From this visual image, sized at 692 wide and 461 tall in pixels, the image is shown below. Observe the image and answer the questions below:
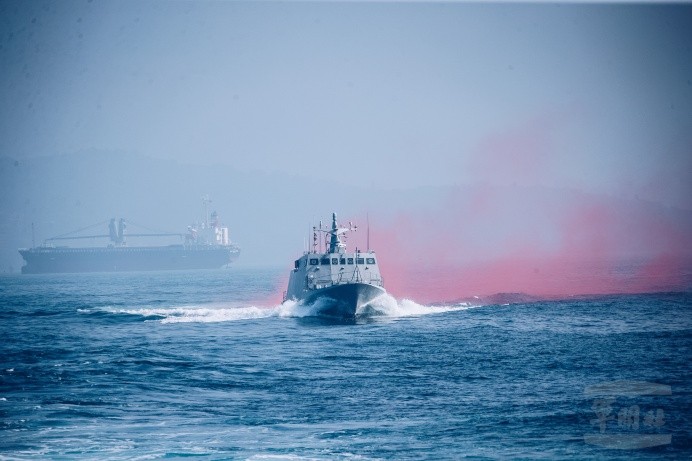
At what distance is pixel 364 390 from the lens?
30125 millimetres

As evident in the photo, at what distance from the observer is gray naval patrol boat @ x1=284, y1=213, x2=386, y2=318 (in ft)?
189

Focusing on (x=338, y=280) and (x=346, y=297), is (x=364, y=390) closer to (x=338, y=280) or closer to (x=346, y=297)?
(x=346, y=297)

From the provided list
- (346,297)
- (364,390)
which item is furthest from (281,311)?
(364,390)

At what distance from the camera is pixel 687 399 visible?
26.1 meters

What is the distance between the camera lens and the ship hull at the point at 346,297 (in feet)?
188

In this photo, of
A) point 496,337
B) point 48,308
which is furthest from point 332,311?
point 48,308

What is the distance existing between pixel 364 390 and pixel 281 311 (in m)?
40.7

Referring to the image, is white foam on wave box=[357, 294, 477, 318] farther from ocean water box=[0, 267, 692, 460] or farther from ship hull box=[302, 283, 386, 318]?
ocean water box=[0, 267, 692, 460]

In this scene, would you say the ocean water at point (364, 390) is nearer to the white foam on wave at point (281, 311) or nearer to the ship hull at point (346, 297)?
the ship hull at point (346, 297)

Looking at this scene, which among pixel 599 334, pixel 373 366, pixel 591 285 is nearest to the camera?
pixel 373 366

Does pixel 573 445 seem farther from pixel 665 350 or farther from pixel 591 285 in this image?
pixel 591 285

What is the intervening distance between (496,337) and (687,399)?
64.7ft

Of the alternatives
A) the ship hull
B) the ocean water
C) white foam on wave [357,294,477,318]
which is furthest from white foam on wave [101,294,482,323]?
the ocean water

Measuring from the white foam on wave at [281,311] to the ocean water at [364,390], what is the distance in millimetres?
3141
